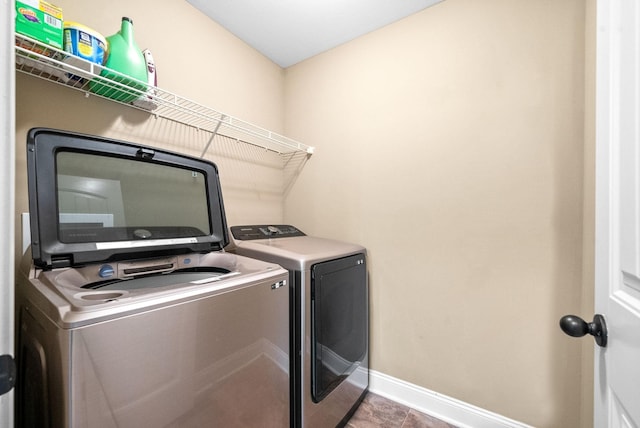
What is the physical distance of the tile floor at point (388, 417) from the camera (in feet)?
4.84

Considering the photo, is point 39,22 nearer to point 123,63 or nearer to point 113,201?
point 123,63

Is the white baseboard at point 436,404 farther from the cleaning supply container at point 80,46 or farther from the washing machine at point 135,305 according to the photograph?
the cleaning supply container at point 80,46

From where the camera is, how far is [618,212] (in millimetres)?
546

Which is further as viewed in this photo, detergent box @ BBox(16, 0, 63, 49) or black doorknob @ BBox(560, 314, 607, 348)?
detergent box @ BBox(16, 0, 63, 49)

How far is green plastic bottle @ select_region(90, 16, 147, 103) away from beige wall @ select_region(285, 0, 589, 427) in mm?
1281

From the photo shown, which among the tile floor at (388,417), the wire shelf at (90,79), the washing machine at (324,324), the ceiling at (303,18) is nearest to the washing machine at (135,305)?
the washing machine at (324,324)

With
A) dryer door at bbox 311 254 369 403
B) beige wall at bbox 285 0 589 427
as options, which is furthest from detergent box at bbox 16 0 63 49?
beige wall at bbox 285 0 589 427

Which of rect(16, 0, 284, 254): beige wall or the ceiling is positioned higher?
the ceiling

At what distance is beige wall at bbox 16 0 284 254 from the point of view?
111cm

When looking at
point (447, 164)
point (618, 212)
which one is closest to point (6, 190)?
point (618, 212)

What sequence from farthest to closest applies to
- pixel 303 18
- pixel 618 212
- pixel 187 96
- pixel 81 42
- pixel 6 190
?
pixel 303 18 → pixel 187 96 → pixel 81 42 → pixel 618 212 → pixel 6 190

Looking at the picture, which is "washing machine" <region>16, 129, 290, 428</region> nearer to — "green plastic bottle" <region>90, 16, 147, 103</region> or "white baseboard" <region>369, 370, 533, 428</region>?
"green plastic bottle" <region>90, 16, 147, 103</region>

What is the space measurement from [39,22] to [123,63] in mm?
252

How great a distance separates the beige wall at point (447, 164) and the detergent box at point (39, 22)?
0.32 meters
